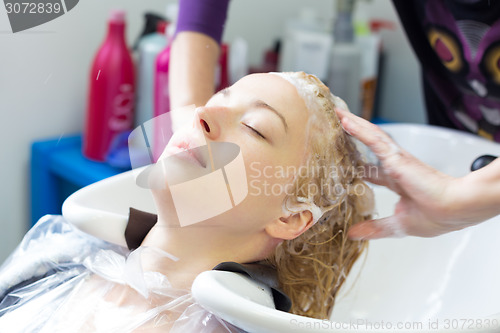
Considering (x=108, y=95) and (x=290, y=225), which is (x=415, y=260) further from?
(x=108, y=95)

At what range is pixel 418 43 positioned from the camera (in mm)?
1259

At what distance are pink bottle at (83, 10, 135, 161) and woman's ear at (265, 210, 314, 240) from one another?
2.23ft

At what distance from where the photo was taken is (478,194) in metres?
0.74

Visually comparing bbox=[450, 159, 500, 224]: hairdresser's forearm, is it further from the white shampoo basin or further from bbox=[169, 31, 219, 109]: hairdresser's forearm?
bbox=[169, 31, 219, 109]: hairdresser's forearm

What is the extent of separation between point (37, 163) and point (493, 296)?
3.53 feet

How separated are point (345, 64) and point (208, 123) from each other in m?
0.84

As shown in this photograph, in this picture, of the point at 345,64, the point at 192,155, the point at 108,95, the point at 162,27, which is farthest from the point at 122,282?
the point at 345,64

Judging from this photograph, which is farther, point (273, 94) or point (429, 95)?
point (429, 95)

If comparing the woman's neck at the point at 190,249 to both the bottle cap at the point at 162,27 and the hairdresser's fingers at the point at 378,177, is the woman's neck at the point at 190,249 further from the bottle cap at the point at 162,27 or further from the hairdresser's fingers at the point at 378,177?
the bottle cap at the point at 162,27

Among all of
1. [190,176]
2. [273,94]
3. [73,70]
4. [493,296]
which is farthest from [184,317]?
[73,70]

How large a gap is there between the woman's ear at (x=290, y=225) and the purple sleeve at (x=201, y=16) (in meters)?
0.46

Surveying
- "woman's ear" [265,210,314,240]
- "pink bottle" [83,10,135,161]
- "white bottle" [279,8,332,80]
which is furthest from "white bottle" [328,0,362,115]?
"woman's ear" [265,210,314,240]

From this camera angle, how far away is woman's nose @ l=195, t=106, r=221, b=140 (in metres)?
0.78

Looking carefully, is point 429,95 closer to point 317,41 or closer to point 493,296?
point 317,41
